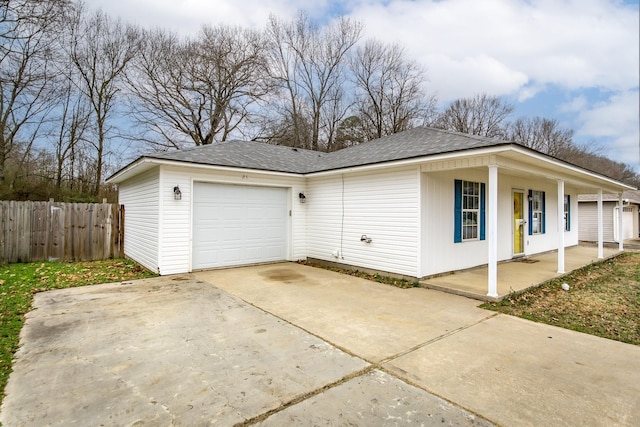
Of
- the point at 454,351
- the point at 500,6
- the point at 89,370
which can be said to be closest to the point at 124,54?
the point at 500,6

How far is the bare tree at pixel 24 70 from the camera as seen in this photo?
8.03 metres

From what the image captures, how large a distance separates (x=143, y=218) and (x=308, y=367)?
7.17 meters

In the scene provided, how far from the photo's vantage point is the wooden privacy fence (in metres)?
8.79

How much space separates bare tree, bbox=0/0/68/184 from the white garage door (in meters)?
5.89

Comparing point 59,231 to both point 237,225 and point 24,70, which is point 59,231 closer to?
point 237,225

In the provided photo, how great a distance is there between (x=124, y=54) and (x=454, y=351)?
19.8 meters

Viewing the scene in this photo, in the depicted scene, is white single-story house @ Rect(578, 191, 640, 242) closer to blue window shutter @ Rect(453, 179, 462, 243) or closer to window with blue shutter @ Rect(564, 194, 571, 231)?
window with blue shutter @ Rect(564, 194, 571, 231)

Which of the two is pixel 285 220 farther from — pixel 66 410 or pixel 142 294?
pixel 66 410

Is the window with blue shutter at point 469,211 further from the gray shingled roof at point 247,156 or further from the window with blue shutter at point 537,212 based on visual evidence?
the gray shingled roof at point 247,156

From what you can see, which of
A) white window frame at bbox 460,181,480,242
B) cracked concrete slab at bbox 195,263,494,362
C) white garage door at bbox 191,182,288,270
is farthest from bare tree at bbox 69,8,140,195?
white window frame at bbox 460,181,480,242

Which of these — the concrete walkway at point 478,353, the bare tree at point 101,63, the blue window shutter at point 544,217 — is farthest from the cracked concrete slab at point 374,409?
the bare tree at point 101,63

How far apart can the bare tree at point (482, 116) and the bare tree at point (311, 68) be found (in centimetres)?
933

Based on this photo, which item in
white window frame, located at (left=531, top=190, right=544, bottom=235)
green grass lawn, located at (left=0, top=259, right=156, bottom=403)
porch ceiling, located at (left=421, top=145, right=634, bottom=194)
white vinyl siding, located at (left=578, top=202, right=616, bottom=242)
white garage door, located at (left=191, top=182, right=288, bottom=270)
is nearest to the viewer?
green grass lawn, located at (left=0, top=259, right=156, bottom=403)

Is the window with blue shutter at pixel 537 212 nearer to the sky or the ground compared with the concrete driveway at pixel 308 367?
nearer to the sky
